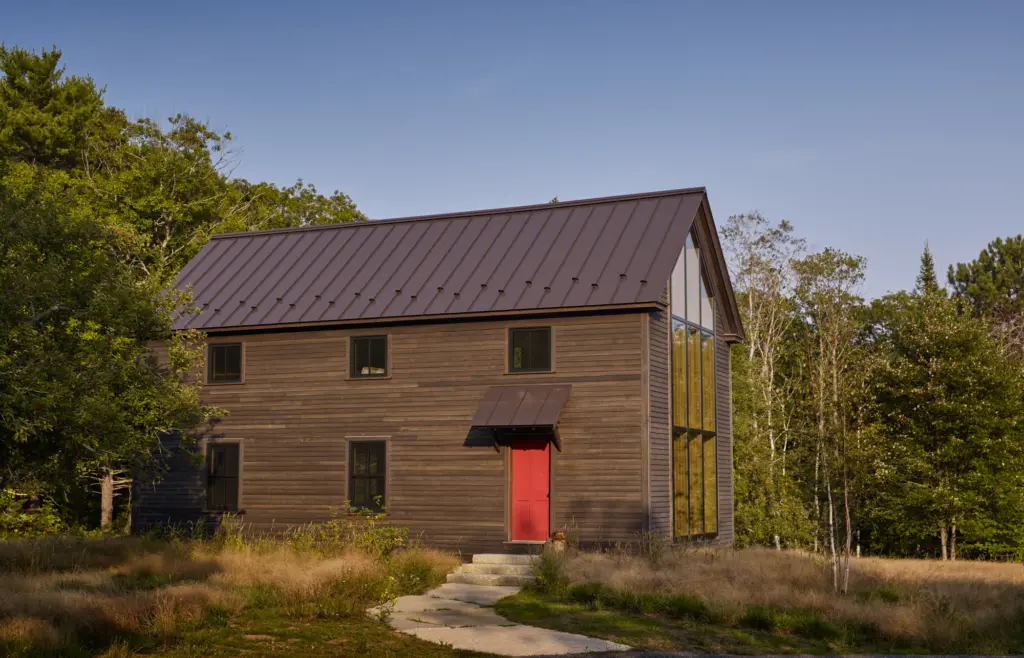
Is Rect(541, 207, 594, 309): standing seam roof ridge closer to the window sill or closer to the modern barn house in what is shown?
the modern barn house

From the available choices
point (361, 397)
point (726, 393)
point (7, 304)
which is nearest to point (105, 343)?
point (7, 304)

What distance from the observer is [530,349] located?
79.1 feet

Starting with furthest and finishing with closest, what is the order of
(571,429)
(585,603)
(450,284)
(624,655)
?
(450,284), (571,429), (585,603), (624,655)

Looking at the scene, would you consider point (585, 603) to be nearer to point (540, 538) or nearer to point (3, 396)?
point (540, 538)

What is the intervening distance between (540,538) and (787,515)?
624 inches

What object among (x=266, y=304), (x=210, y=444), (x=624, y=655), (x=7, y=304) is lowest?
(x=624, y=655)

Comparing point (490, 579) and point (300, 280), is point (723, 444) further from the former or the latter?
point (300, 280)

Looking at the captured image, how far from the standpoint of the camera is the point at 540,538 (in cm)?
2342

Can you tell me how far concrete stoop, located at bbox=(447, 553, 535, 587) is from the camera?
2005 centimetres

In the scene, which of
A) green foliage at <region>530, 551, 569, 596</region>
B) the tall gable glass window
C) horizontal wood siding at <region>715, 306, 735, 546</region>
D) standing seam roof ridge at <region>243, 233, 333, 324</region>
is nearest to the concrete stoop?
green foliage at <region>530, 551, 569, 596</region>

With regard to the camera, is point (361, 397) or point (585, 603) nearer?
point (585, 603)

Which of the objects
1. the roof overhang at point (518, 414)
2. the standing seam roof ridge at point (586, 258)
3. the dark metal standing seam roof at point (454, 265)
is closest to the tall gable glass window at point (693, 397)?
the dark metal standing seam roof at point (454, 265)

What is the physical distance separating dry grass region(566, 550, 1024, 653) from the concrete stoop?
3.56 ft

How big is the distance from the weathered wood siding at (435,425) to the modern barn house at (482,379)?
0.13 feet
